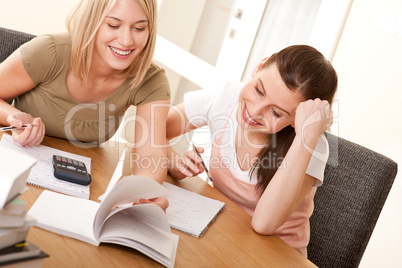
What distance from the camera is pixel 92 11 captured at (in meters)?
1.44

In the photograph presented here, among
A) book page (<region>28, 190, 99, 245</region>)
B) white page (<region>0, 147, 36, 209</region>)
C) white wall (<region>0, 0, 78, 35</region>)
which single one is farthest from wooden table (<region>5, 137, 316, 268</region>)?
white wall (<region>0, 0, 78, 35</region>)

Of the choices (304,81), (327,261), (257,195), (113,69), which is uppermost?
(304,81)

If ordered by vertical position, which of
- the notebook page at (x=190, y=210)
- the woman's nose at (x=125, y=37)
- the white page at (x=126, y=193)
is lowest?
the notebook page at (x=190, y=210)

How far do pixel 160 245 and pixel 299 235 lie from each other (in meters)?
0.70

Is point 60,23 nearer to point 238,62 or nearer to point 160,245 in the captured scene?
point 238,62

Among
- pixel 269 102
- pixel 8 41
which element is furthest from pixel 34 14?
pixel 269 102

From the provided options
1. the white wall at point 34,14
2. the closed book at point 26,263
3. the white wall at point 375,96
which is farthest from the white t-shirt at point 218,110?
the white wall at point 34,14

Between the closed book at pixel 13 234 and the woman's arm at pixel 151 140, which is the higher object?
the closed book at pixel 13 234

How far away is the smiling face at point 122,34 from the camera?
1.43m

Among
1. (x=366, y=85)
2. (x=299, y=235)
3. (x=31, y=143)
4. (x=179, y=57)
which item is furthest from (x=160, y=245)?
(x=179, y=57)

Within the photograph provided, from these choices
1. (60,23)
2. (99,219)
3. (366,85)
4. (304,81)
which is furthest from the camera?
(60,23)

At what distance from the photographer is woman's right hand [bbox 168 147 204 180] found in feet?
4.75

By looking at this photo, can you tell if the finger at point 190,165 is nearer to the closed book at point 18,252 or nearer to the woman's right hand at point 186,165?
the woman's right hand at point 186,165

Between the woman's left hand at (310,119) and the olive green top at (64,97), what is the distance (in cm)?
45
